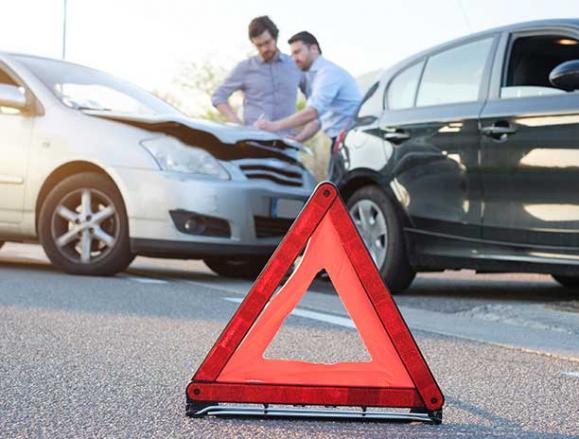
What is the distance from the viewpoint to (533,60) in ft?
25.5

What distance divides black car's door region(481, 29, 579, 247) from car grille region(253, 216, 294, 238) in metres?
2.09

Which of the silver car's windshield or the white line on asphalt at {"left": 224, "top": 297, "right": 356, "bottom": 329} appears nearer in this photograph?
the white line on asphalt at {"left": 224, "top": 297, "right": 356, "bottom": 329}

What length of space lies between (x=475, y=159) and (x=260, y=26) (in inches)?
128

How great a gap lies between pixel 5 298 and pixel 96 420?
3575 mm

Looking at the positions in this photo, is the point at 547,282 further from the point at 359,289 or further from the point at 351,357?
the point at 359,289

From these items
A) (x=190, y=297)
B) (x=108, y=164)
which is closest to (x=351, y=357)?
(x=190, y=297)

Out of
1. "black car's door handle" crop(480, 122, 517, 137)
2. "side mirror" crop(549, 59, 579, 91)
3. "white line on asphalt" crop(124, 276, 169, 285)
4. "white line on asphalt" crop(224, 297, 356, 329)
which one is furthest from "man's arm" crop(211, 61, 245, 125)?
"side mirror" crop(549, 59, 579, 91)

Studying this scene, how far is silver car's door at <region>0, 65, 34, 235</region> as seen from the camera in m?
9.56

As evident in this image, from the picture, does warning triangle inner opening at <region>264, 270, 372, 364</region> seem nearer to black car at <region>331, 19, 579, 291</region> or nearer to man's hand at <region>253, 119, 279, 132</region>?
black car at <region>331, 19, 579, 291</region>

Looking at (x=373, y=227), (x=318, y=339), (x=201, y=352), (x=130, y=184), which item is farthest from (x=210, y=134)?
(x=201, y=352)

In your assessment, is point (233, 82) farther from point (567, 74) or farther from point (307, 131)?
point (567, 74)

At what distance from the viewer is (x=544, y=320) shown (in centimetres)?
680

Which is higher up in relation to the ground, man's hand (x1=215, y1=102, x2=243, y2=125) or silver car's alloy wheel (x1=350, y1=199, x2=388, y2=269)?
man's hand (x1=215, y1=102, x2=243, y2=125)

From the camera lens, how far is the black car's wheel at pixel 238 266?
32.4 feet
